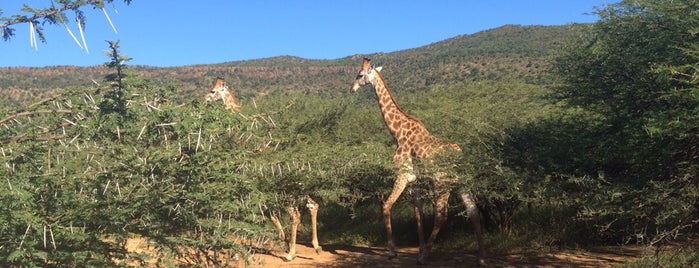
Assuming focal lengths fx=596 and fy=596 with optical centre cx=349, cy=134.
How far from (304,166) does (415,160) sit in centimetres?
212

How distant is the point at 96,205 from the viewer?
4852mm

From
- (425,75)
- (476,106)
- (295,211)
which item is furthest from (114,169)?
(425,75)

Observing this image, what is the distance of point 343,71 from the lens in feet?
204

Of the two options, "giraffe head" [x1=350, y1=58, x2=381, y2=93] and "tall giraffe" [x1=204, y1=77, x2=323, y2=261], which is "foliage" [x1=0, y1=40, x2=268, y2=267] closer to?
"tall giraffe" [x1=204, y1=77, x2=323, y2=261]

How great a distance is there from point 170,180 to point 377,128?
43.4 ft

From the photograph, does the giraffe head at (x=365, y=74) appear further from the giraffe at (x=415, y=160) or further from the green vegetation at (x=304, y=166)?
the green vegetation at (x=304, y=166)

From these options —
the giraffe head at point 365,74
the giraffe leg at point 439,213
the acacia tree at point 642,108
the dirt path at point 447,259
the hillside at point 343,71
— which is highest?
the hillside at point 343,71

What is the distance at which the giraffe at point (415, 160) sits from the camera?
382 inches

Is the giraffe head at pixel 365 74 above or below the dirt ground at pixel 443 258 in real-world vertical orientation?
above

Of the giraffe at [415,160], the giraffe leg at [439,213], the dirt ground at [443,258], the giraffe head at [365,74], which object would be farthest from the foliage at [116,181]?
the giraffe head at [365,74]

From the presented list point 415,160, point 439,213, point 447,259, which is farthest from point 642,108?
point 447,259

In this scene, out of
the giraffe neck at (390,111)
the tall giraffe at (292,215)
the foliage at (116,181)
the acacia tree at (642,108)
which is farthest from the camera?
the tall giraffe at (292,215)

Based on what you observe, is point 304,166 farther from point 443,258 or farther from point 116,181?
point 116,181

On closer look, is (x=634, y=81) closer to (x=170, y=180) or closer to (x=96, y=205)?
(x=170, y=180)
